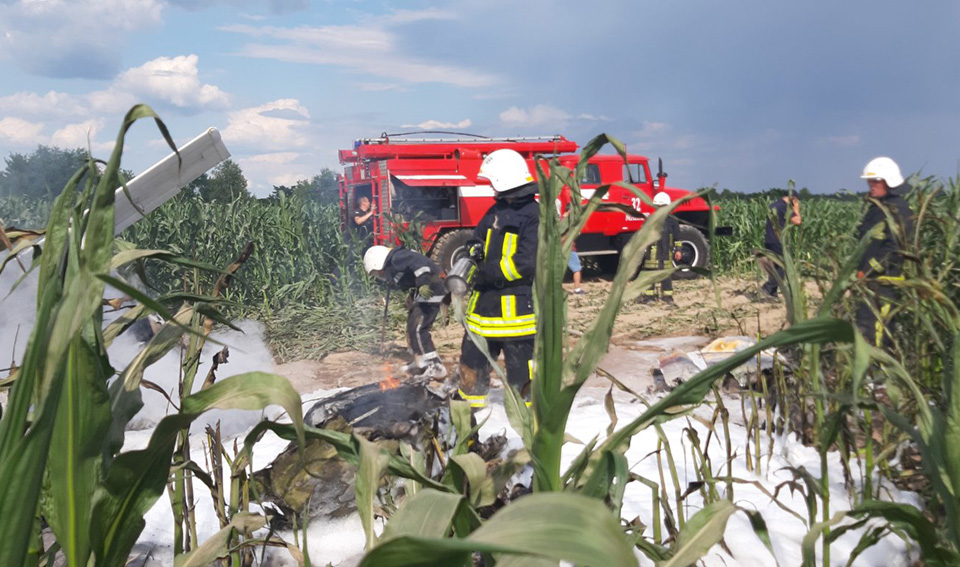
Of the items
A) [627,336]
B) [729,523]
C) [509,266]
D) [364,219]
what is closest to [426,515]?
[729,523]

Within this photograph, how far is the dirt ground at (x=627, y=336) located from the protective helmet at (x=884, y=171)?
4.18 feet

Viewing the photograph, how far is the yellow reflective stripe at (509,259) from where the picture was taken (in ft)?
15.3

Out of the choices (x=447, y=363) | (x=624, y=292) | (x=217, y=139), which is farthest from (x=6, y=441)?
(x=447, y=363)

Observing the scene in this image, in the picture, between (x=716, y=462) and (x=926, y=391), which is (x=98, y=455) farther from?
(x=716, y=462)

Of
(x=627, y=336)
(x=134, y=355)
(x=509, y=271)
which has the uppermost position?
(x=509, y=271)

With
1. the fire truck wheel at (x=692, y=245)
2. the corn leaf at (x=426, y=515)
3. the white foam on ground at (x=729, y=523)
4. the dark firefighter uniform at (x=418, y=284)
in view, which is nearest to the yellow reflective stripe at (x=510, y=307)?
the white foam on ground at (x=729, y=523)

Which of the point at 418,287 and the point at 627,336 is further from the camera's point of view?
the point at 627,336

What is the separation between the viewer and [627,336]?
28.6 ft

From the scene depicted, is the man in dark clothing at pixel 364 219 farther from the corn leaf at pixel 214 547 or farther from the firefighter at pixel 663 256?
the corn leaf at pixel 214 547

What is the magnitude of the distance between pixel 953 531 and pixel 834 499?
1.77 m

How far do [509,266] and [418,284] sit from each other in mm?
1834

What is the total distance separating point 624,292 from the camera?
1.24 metres

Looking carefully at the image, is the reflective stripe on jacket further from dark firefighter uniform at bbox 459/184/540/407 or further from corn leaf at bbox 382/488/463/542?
corn leaf at bbox 382/488/463/542

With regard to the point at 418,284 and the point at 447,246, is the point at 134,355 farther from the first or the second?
the point at 447,246
